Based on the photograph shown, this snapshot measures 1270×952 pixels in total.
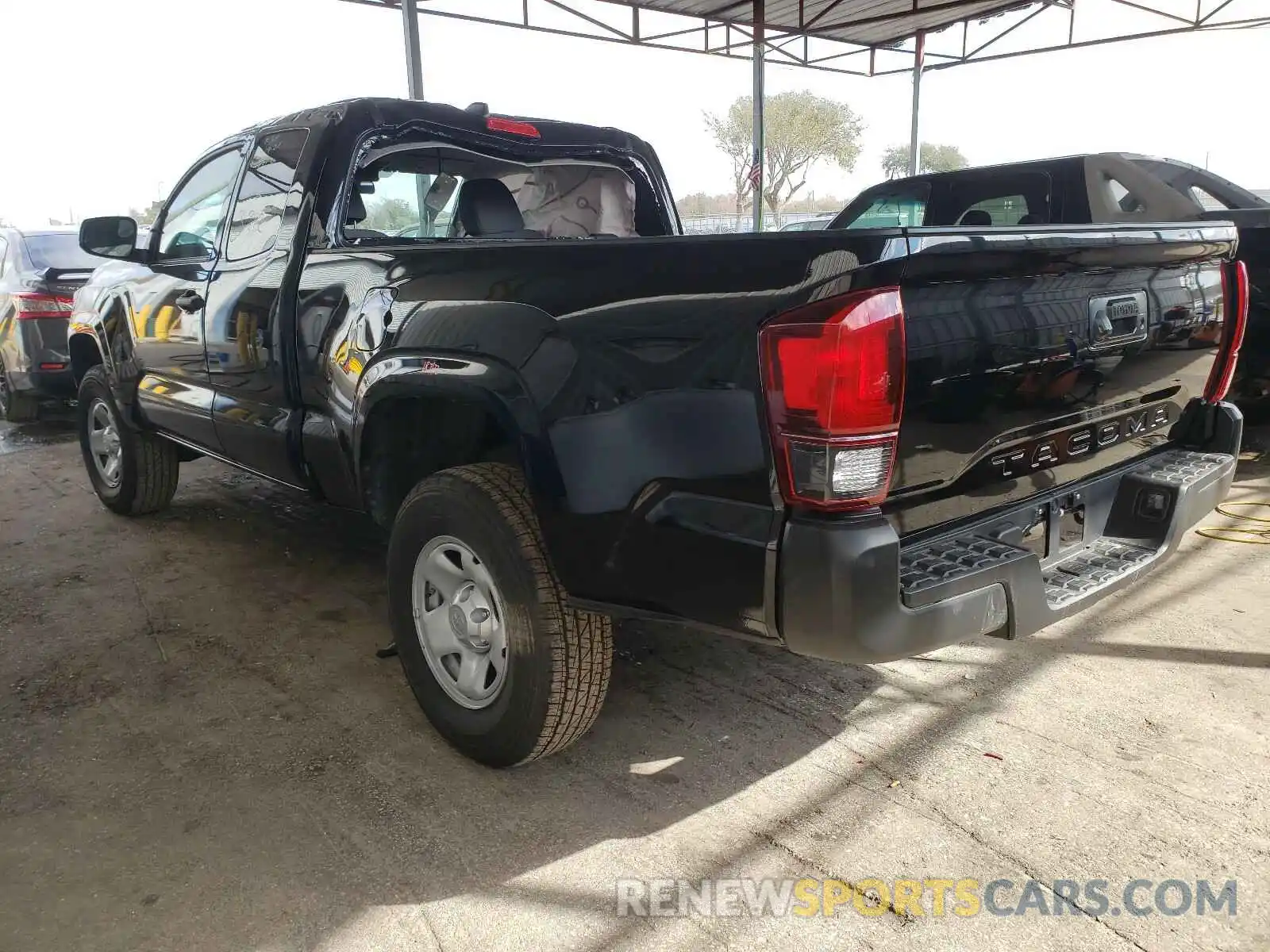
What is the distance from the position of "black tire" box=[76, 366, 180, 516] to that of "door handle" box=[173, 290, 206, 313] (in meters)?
1.09

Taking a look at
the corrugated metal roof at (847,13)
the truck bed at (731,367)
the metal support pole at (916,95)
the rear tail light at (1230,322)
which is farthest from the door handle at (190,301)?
the metal support pole at (916,95)

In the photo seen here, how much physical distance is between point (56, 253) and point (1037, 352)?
786cm

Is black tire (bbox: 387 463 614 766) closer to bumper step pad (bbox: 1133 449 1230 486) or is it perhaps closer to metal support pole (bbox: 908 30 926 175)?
bumper step pad (bbox: 1133 449 1230 486)

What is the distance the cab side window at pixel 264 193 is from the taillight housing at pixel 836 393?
2267 millimetres

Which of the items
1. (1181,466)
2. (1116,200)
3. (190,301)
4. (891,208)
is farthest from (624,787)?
(891,208)

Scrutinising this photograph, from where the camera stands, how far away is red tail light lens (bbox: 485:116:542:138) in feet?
11.6

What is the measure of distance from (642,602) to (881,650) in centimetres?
54

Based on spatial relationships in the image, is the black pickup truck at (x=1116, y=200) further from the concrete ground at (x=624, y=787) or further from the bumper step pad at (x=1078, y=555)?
the bumper step pad at (x=1078, y=555)

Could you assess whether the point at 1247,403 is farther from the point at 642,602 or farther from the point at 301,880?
the point at 301,880

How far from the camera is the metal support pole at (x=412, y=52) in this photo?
9.25 meters

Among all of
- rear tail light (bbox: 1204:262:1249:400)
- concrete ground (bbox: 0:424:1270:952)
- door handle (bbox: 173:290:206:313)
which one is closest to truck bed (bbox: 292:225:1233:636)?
rear tail light (bbox: 1204:262:1249:400)

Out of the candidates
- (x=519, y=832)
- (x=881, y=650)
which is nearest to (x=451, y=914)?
(x=519, y=832)

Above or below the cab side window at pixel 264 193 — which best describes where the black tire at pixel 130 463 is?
below

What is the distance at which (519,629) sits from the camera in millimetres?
2285
